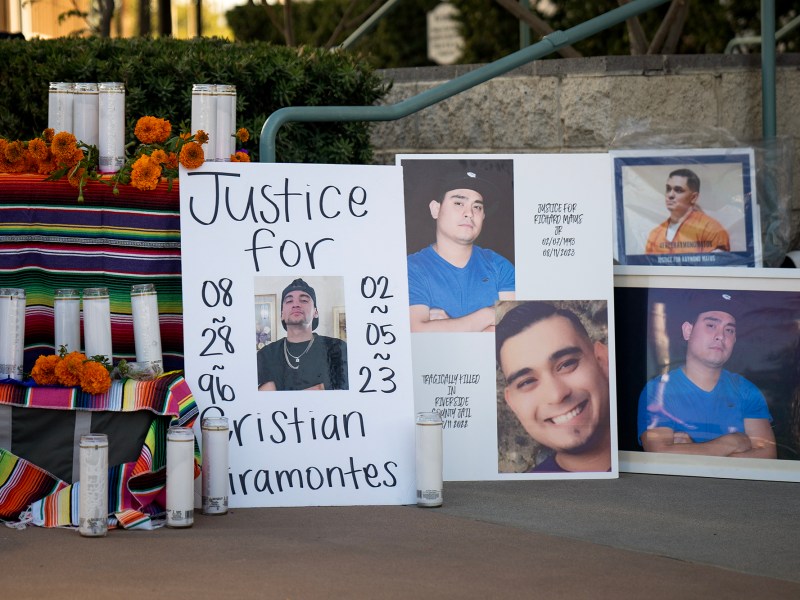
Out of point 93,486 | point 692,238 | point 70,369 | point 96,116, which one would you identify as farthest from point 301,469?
point 692,238

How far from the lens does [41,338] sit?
4.16m

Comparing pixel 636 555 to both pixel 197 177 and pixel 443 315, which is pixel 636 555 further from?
pixel 197 177

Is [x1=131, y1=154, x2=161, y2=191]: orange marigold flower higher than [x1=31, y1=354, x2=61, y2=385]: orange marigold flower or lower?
higher

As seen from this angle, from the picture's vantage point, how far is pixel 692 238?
5488mm

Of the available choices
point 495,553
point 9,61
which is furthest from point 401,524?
point 9,61

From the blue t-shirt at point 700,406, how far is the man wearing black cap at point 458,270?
714 mm

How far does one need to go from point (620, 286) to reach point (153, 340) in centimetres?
189

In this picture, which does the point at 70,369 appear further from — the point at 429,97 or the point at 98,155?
the point at 429,97

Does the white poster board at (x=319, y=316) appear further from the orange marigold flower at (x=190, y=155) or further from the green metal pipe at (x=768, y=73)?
the green metal pipe at (x=768, y=73)

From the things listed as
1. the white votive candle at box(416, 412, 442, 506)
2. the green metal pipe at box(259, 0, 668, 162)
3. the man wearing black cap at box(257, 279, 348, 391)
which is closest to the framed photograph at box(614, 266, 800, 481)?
the white votive candle at box(416, 412, 442, 506)

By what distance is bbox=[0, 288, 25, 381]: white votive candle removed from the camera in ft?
12.9

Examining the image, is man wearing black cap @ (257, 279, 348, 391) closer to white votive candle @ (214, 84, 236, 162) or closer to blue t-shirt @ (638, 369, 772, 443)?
white votive candle @ (214, 84, 236, 162)

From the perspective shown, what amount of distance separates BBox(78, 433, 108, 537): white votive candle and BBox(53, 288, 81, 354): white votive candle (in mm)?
443

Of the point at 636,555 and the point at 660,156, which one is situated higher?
the point at 660,156
